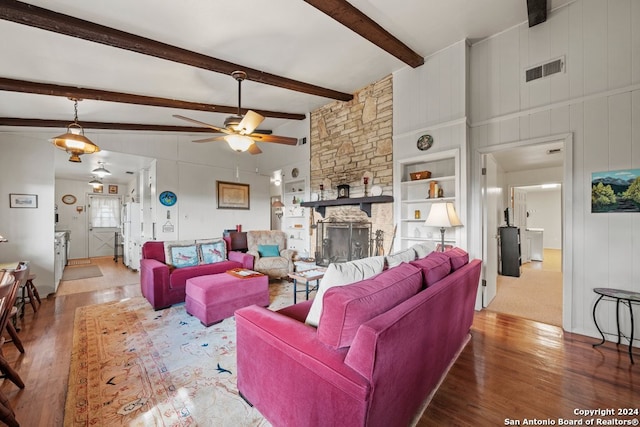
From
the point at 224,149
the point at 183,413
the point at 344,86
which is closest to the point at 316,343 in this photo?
the point at 183,413

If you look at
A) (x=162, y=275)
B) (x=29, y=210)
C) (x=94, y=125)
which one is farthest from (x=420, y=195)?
(x=29, y=210)

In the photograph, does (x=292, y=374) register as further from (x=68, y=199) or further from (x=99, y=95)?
(x=68, y=199)

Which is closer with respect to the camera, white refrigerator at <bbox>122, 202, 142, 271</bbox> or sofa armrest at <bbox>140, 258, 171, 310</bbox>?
sofa armrest at <bbox>140, 258, 171, 310</bbox>

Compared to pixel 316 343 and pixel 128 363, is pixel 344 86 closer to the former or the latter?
pixel 316 343

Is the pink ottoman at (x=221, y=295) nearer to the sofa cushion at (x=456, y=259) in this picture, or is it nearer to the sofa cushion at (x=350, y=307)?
the sofa cushion at (x=350, y=307)

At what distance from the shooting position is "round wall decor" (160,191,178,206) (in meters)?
5.54

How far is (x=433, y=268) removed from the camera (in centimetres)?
188

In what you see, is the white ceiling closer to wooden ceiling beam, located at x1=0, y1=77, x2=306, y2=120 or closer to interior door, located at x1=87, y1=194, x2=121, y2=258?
wooden ceiling beam, located at x1=0, y1=77, x2=306, y2=120

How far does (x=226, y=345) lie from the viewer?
2.61m

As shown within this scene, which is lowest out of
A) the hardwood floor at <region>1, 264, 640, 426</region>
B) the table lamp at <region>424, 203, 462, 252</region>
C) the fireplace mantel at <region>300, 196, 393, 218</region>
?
the hardwood floor at <region>1, 264, 640, 426</region>

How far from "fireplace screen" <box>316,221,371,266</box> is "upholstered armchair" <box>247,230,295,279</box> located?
0.65m

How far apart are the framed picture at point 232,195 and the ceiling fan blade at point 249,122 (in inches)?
140

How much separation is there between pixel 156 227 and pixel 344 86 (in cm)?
472

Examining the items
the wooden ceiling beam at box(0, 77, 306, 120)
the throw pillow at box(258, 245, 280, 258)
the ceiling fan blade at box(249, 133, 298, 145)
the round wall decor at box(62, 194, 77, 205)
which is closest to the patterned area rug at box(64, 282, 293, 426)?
the throw pillow at box(258, 245, 280, 258)
